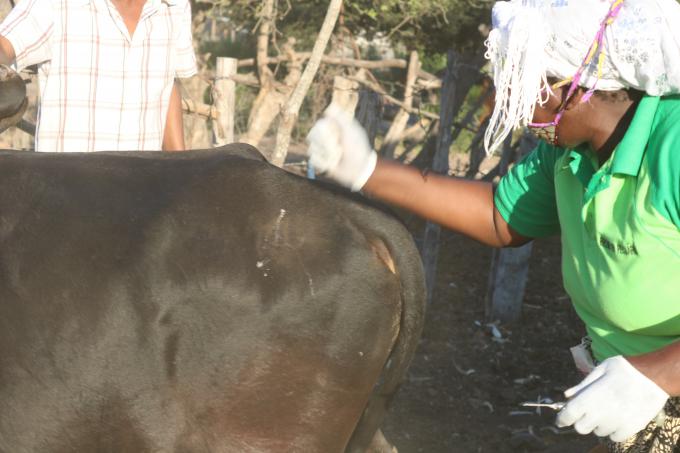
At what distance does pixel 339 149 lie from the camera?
8.94ft

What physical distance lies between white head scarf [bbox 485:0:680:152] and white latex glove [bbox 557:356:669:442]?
68 centimetres

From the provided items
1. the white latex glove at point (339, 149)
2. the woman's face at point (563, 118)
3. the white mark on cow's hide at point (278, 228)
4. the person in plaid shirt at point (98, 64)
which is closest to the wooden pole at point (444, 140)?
the person in plaid shirt at point (98, 64)

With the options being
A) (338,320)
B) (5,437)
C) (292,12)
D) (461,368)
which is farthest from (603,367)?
(292,12)

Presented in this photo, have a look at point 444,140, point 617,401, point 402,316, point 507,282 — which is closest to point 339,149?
point 402,316

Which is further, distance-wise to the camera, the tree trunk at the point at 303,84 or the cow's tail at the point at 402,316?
the tree trunk at the point at 303,84

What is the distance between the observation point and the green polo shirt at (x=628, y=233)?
2.31m

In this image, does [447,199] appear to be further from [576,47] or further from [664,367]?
[664,367]

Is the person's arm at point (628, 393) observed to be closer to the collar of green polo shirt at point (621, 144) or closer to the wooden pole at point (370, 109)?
the collar of green polo shirt at point (621, 144)

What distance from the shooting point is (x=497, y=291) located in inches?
260

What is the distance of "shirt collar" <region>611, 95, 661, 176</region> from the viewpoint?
2355 mm

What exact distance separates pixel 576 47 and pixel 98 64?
7.23ft

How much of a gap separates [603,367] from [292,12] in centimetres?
1058

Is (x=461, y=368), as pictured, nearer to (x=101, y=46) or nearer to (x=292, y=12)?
(x=101, y=46)

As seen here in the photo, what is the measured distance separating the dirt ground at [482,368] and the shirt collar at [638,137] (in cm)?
295
